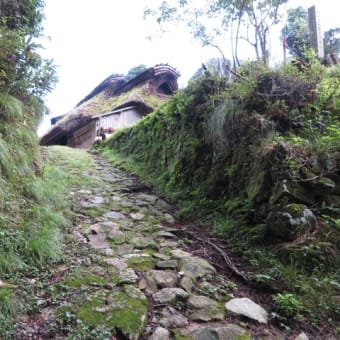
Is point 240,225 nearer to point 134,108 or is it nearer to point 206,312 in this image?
point 206,312

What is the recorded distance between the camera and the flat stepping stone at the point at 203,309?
236 centimetres

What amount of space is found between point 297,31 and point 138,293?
295 inches

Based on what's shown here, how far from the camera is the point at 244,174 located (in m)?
4.28

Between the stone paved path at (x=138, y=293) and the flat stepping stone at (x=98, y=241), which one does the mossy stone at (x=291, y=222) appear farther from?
the flat stepping stone at (x=98, y=241)

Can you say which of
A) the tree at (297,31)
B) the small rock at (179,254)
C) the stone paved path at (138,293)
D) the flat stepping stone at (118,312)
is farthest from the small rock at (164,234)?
the tree at (297,31)

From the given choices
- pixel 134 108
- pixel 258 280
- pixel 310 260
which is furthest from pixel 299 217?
pixel 134 108

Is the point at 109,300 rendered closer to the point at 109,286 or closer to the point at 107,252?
the point at 109,286

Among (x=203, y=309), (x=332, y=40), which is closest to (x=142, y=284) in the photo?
(x=203, y=309)

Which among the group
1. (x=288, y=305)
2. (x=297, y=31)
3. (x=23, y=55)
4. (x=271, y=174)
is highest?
→ (x=297, y=31)

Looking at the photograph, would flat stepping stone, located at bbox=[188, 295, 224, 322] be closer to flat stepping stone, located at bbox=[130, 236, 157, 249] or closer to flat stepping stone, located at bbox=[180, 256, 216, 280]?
flat stepping stone, located at bbox=[180, 256, 216, 280]

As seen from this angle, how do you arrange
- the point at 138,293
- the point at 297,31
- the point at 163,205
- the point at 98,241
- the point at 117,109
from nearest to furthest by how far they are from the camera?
the point at 138,293, the point at 98,241, the point at 163,205, the point at 297,31, the point at 117,109

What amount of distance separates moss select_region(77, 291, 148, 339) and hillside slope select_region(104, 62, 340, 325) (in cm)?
112

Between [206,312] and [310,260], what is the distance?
108 cm

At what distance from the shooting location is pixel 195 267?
10.3ft
